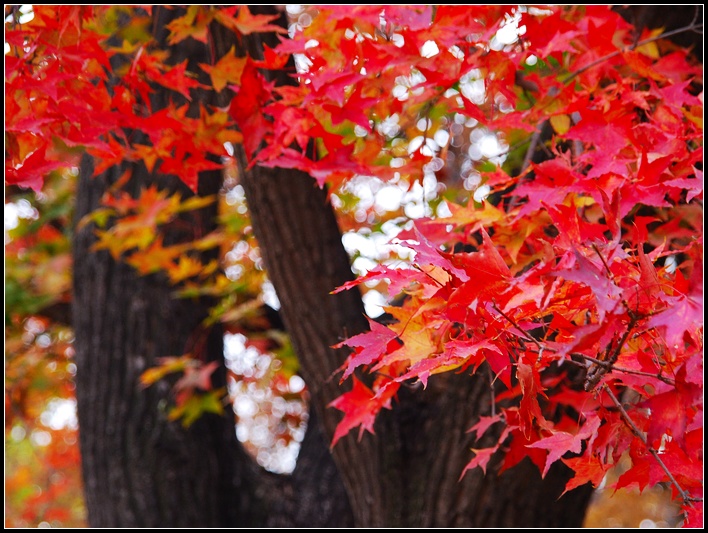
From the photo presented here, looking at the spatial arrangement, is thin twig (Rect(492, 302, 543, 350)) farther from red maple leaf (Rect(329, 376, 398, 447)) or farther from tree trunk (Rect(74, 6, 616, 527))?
tree trunk (Rect(74, 6, 616, 527))

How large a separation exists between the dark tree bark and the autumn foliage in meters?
0.19

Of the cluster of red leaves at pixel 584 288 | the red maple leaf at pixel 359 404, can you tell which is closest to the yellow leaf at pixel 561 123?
the cluster of red leaves at pixel 584 288

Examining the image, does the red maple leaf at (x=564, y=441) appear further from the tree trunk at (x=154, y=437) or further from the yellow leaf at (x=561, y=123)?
the tree trunk at (x=154, y=437)

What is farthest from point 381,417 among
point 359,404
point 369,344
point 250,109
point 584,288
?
point 584,288

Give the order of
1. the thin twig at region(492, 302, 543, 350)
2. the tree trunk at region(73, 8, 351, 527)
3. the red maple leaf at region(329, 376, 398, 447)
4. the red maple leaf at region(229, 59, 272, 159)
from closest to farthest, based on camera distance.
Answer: the thin twig at region(492, 302, 543, 350) < the red maple leaf at region(329, 376, 398, 447) < the red maple leaf at region(229, 59, 272, 159) < the tree trunk at region(73, 8, 351, 527)

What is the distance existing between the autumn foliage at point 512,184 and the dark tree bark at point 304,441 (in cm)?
19

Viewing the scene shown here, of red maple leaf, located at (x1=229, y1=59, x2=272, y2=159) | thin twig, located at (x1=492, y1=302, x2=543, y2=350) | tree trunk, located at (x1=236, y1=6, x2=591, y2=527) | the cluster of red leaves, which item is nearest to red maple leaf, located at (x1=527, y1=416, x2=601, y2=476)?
the cluster of red leaves

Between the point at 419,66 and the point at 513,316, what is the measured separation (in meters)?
0.72

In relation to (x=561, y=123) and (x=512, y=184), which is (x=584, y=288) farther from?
(x=561, y=123)

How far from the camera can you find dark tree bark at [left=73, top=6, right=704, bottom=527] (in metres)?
2.11

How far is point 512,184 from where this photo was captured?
1.77m

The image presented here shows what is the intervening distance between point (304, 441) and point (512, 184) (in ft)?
5.87

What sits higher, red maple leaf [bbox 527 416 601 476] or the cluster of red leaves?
the cluster of red leaves

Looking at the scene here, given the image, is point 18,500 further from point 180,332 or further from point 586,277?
point 586,277
